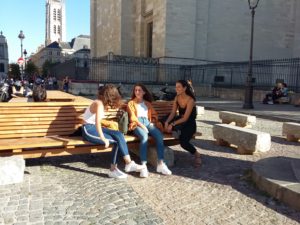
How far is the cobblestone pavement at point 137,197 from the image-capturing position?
3711 millimetres

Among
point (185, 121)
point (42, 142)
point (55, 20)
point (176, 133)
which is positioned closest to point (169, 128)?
point (176, 133)

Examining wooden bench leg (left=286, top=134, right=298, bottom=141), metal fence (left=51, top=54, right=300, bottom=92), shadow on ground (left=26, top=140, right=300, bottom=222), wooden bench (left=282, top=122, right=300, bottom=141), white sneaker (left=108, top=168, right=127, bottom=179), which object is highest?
metal fence (left=51, top=54, right=300, bottom=92)

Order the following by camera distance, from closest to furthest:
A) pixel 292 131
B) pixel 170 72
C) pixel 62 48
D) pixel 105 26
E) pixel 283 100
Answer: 1. pixel 292 131
2. pixel 283 100
3. pixel 170 72
4. pixel 105 26
5. pixel 62 48

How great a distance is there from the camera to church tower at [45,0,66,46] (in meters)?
146

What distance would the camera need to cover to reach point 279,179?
14.6 feet

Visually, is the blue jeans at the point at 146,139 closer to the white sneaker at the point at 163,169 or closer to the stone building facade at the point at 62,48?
the white sneaker at the point at 163,169

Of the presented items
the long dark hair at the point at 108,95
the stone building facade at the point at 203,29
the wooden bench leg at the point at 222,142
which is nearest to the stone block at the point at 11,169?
the long dark hair at the point at 108,95

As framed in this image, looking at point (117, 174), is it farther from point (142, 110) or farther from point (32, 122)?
point (32, 122)

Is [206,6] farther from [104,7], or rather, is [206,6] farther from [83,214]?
[83,214]

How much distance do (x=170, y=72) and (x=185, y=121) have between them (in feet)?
70.9

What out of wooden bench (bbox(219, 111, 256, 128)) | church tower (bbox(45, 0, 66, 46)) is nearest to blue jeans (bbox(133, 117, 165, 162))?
wooden bench (bbox(219, 111, 256, 128))

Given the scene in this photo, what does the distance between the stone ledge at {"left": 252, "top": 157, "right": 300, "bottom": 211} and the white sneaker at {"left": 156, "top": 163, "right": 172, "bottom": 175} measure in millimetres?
1265

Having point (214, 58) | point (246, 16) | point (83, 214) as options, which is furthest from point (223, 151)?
point (246, 16)

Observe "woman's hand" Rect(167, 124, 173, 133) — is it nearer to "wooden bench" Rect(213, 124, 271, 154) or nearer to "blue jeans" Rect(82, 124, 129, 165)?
"blue jeans" Rect(82, 124, 129, 165)
